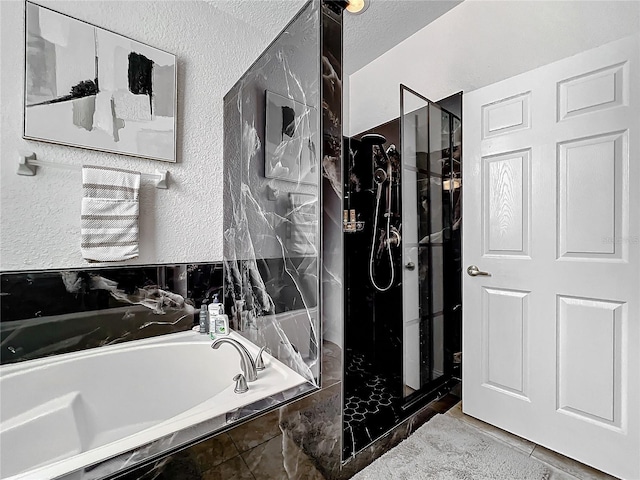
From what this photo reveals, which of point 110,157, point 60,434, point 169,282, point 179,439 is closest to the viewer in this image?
point 179,439

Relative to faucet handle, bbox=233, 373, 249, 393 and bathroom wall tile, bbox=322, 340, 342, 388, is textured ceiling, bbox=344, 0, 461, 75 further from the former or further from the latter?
faucet handle, bbox=233, 373, 249, 393

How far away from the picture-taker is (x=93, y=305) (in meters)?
1.60

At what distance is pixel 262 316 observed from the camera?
1638 mm

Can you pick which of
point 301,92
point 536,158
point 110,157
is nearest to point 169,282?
point 110,157

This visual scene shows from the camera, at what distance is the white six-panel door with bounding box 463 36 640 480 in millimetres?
1432

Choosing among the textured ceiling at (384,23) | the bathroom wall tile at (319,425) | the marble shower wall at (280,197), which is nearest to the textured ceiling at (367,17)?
the textured ceiling at (384,23)

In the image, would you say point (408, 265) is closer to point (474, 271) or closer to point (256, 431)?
point (474, 271)

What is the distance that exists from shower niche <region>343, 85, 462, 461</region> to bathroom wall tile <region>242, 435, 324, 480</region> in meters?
0.68

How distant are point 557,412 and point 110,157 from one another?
2662 millimetres

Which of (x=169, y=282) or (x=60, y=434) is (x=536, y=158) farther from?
(x=60, y=434)

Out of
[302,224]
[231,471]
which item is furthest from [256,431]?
[302,224]

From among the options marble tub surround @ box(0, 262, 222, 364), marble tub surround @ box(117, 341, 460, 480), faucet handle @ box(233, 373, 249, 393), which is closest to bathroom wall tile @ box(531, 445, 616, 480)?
marble tub surround @ box(117, 341, 460, 480)

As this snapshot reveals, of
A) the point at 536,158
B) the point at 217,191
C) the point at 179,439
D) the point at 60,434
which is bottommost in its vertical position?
the point at 60,434

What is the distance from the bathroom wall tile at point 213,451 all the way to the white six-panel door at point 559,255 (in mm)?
1576
